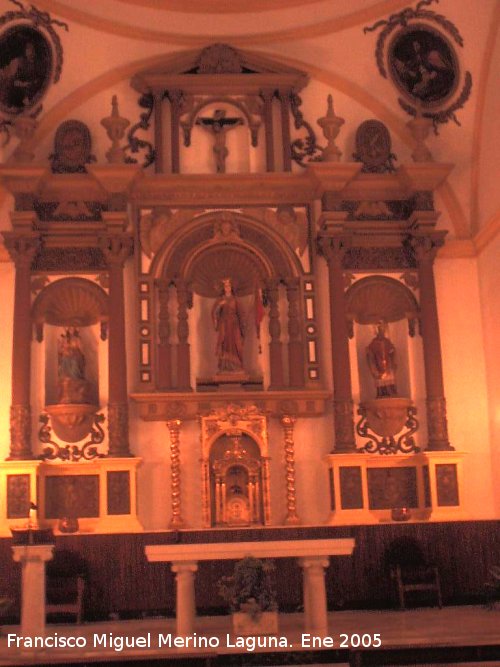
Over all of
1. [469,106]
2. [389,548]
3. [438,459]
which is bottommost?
[389,548]

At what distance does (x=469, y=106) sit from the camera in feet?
54.3

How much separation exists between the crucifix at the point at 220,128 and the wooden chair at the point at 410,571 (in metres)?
6.28

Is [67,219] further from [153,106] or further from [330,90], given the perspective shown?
[330,90]

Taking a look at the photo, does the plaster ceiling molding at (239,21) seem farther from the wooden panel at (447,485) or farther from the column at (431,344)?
the wooden panel at (447,485)

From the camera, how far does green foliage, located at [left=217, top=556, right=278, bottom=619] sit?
1078 centimetres

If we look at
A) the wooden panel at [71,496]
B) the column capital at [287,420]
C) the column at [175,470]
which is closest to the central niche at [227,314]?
the column capital at [287,420]

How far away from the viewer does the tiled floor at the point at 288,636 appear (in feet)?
28.5

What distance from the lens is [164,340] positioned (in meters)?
15.8

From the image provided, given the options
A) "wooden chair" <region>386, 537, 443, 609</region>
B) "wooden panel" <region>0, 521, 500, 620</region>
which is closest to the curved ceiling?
"wooden panel" <region>0, 521, 500, 620</region>

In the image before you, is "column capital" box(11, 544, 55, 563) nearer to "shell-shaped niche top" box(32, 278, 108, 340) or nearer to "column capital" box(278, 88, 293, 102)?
"shell-shaped niche top" box(32, 278, 108, 340)

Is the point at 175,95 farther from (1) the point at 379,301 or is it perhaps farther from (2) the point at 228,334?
(1) the point at 379,301

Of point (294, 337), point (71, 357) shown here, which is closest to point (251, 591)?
point (294, 337)

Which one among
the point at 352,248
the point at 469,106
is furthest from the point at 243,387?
the point at 469,106

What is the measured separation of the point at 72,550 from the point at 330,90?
819cm
